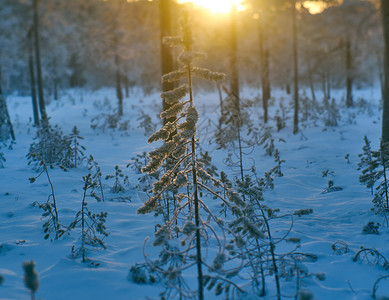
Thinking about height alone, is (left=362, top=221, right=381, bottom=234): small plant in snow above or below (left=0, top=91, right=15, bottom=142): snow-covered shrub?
below

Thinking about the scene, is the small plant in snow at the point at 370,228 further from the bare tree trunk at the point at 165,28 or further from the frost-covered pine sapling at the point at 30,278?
the bare tree trunk at the point at 165,28

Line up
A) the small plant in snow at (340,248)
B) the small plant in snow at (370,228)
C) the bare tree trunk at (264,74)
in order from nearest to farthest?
the small plant in snow at (340,248) < the small plant in snow at (370,228) < the bare tree trunk at (264,74)

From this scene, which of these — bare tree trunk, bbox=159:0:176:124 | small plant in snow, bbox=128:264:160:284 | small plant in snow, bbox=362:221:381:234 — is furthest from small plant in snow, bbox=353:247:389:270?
bare tree trunk, bbox=159:0:176:124

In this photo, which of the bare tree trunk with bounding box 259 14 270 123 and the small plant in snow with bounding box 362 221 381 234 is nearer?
the small plant in snow with bounding box 362 221 381 234

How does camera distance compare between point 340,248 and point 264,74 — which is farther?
point 264,74

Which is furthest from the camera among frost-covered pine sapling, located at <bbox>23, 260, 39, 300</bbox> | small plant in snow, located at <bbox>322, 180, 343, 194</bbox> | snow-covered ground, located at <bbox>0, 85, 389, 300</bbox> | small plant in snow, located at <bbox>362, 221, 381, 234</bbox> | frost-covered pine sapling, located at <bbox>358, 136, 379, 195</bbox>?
small plant in snow, located at <bbox>322, 180, 343, 194</bbox>

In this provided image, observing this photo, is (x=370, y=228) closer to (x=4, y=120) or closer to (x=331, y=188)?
(x=331, y=188)

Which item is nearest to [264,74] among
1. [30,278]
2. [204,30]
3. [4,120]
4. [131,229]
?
[204,30]

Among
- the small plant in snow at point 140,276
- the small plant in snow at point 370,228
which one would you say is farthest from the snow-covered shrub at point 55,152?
the small plant in snow at point 370,228

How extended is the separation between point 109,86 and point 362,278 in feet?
170

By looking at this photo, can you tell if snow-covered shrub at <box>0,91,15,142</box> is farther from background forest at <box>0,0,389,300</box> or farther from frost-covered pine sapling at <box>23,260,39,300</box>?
frost-covered pine sapling at <box>23,260,39,300</box>

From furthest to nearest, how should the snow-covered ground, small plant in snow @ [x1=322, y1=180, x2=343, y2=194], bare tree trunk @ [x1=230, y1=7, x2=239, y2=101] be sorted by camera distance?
bare tree trunk @ [x1=230, y1=7, x2=239, y2=101], small plant in snow @ [x1=322, y1=180, x2=343, y2=194], the snow-covered ground

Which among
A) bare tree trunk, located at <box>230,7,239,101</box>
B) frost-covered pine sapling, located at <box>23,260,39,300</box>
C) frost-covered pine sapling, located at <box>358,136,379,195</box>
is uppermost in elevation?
bare tree trunk, located at <box>230,7,239,101</box>

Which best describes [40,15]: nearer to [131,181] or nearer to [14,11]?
[14,11]
